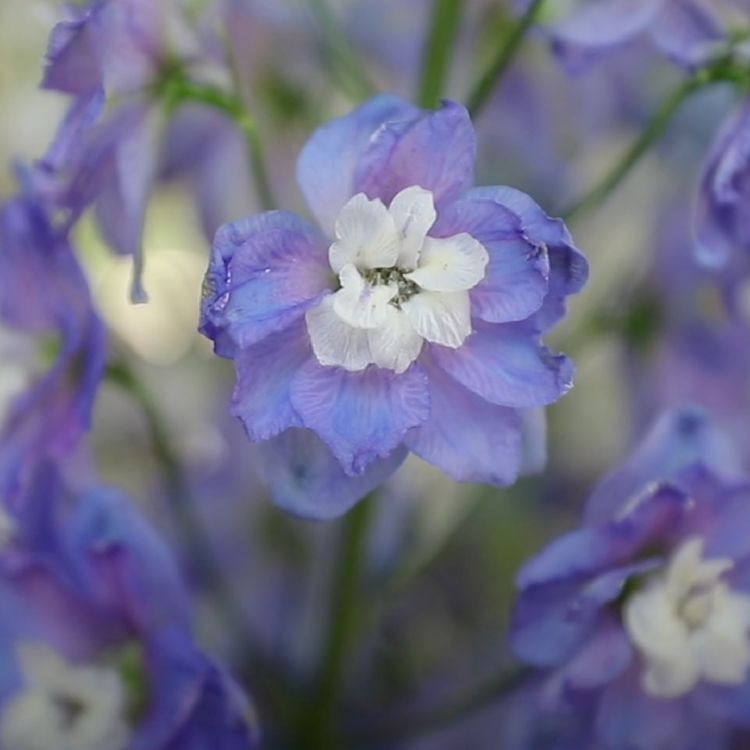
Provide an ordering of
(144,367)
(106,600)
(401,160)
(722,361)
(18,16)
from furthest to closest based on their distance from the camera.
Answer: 1. (18,16)
2. (144,367)
3. (722,361)
4. (106,600)
5. (401,160)

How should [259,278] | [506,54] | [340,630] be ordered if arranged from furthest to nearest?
[340,630]
[506,54]
[259,278]

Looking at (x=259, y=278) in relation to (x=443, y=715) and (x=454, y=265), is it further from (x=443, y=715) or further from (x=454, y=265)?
(x=443, y=715)

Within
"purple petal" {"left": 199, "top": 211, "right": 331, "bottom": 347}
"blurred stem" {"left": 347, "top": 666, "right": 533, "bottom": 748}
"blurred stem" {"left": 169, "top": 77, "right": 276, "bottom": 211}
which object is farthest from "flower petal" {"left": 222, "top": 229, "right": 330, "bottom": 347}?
"blurred stem" {"left": 347, "top": 666, "right": 533, "bottom": 748}

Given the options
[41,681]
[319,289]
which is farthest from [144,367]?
[319,289]

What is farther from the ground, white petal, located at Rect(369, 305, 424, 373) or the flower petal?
the flower petal

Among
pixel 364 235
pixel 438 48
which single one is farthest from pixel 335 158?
pixel 438 48

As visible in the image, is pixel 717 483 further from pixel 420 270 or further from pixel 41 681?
pixel 41 681

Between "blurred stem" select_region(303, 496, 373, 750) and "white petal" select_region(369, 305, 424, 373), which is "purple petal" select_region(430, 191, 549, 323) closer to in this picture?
"white petal" select_region(369, 305, 424, 373)

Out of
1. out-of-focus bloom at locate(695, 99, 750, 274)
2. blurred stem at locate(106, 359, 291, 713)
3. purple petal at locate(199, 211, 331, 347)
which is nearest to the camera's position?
purple petal at locate(199, 211, 331, 347)
